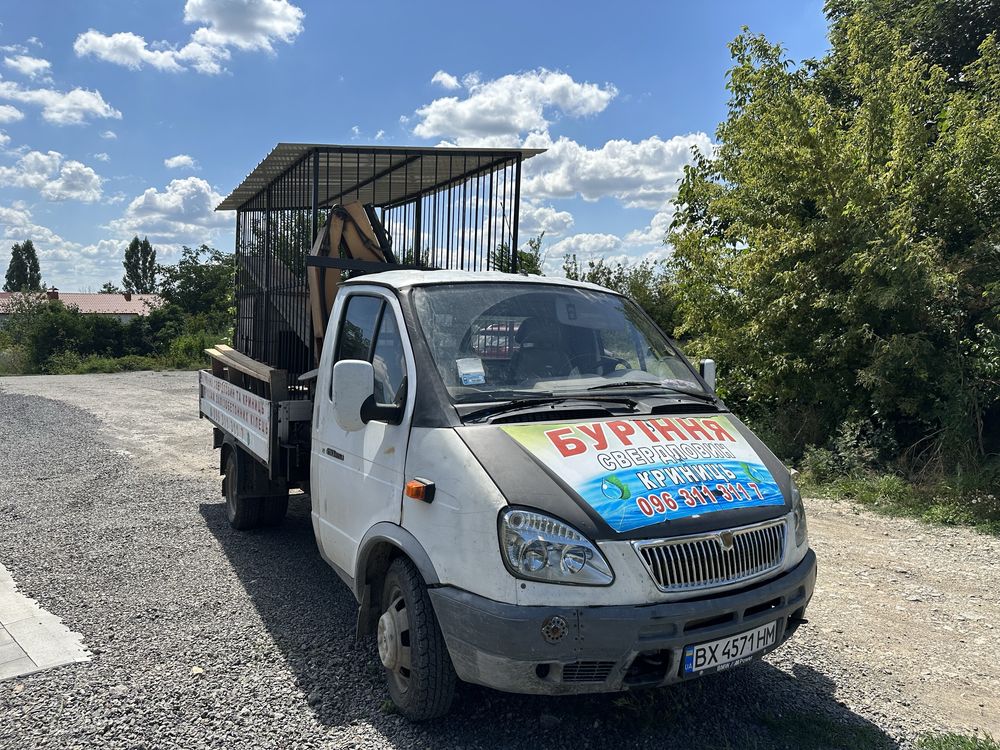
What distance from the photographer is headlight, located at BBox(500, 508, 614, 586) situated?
2885 millimetres

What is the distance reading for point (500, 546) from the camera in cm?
291

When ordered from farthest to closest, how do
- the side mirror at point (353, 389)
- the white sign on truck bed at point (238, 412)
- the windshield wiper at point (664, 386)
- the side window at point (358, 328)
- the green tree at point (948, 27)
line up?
the green tree at point (948, 27) → the white sign on truck bed at point (238, 412) → the side window at point (358, 328) → the windshield wiper at point (664, 386) → the side mirror at point (353, 389)

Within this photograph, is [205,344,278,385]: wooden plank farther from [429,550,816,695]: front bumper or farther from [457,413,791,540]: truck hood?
[429,550,816,695]: front bumper

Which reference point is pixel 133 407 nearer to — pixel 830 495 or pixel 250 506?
pixel 250 506

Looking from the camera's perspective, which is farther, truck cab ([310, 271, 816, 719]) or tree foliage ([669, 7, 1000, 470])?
tree foliage ([669, 7, 1000, 470])

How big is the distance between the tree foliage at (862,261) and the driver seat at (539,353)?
18.6ft

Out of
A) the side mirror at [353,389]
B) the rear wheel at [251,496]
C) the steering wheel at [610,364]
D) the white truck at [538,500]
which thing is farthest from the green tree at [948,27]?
the side mirror at [353,389]

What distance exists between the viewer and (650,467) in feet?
10.4

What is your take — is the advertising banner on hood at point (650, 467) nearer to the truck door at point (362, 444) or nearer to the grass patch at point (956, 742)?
the truck door at point (362, 444)

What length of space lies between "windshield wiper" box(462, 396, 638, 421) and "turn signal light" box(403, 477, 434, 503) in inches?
12.7

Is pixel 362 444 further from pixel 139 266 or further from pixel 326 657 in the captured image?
pixel 139 266

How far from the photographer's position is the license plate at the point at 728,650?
296 cm

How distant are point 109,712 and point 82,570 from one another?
241 cm

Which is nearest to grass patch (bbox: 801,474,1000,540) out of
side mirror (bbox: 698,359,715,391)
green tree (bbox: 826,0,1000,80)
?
side mirror (bbox: 698,359,715,391)
